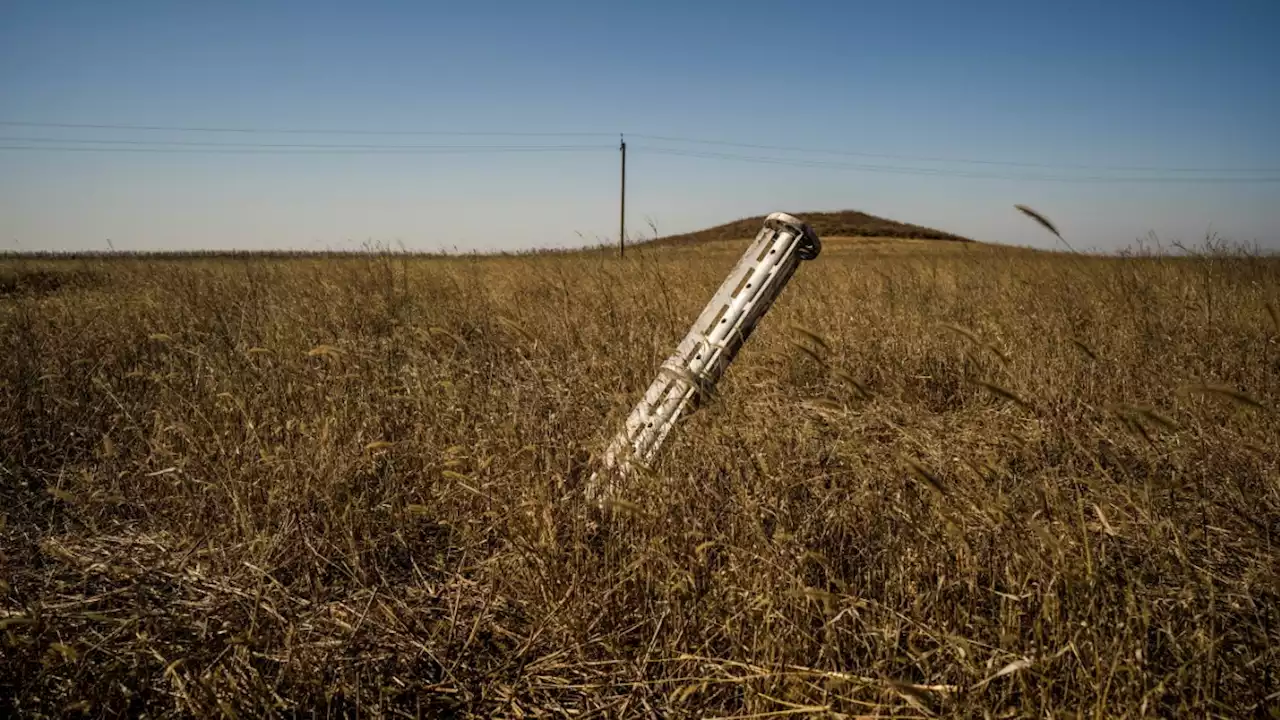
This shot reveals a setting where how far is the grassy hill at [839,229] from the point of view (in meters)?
30.9

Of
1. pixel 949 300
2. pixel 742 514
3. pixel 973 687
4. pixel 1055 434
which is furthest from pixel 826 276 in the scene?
pixel 973 687

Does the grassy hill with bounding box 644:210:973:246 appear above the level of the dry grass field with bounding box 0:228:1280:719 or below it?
above

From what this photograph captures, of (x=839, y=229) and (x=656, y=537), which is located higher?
(x=839, y=229)

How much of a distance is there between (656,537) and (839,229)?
3284 cm

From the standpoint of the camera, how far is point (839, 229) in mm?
31812

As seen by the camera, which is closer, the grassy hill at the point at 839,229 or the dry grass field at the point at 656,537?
the dry grass field at the point at 656,537

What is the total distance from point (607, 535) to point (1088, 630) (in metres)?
1.05

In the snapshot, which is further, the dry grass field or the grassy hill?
the grassy hill

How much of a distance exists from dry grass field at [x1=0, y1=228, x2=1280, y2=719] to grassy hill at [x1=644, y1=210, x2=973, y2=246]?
27789 millimetres

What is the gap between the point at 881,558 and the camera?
58.0 inches

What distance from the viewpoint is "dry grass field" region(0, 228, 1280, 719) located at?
3.83 feet

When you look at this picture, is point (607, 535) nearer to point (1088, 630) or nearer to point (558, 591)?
point (558, 591)

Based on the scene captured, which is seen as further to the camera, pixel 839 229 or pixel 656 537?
pixel 839 229

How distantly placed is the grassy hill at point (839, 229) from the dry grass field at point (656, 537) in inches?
1094
